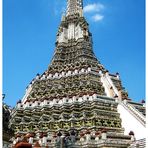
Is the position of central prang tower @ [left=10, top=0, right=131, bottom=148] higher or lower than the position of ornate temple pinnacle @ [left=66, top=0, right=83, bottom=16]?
lower

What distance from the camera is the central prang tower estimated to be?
1225 inches

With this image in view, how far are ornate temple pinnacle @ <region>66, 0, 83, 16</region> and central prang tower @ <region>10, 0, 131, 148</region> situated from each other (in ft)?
34.9

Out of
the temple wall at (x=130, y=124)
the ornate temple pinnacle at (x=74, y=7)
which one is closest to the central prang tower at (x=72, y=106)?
the temple wall at (x=130, y=124)


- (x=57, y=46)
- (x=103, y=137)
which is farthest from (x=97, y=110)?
(x=57, y=46)

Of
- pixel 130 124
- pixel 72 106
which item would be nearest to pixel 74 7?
pixel 72 106

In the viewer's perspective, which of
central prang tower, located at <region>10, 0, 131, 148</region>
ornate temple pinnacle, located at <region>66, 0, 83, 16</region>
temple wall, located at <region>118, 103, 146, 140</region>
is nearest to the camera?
central prang tower, located at <region>10, 0, 131, 148</region>

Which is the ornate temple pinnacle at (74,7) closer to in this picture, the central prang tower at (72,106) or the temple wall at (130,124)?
the central prang tower at (72,106)

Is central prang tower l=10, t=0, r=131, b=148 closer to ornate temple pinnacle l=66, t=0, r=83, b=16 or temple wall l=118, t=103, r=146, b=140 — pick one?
temple wall l=118, t=103, r=146, b=140

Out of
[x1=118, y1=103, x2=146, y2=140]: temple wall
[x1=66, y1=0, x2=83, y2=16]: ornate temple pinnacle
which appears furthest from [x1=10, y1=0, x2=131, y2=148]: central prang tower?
[x1=66, y1=0, x2=83, y2=16]: ornate temple pinnacle

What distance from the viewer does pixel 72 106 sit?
39.7m

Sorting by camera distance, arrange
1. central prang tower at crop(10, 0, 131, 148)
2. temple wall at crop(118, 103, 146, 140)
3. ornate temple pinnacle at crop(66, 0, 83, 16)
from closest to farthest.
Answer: central prang tower at crop(10, 0, 131, 148), temple wall at crop(118, 103, 146, 140), ornate temple pinnacle at crop(66, 0, 83, 16)

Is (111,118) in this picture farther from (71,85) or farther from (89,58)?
(89,58)

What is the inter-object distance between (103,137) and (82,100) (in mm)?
10101

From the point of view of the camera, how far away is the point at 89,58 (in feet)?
187
